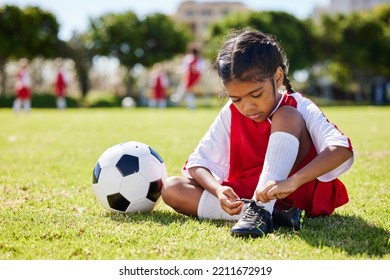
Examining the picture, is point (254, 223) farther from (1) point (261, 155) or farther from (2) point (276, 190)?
(1) point (261, 155)

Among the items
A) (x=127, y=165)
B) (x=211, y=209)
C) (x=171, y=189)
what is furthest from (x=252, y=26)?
(x=211, y=209)

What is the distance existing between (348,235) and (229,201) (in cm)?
67

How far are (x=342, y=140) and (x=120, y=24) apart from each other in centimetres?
3438

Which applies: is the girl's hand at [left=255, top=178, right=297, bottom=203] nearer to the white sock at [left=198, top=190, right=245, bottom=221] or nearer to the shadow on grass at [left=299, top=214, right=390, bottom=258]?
the shadow on grass at [left=299, top=214, right=390, bottom=258]

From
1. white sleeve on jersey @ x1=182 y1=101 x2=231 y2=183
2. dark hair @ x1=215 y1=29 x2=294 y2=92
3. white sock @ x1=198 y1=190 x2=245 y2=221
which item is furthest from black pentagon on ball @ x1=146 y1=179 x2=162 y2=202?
dark hair @ x1=215 y1=29 x2=294 y2=92

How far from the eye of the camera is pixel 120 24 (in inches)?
1404

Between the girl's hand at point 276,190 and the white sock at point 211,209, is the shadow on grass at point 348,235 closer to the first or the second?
the girl's hand at point 276,190

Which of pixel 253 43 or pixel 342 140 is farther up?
pixel 253 43

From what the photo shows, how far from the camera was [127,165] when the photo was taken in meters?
3.37

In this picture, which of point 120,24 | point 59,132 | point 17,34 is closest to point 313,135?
point 59,132

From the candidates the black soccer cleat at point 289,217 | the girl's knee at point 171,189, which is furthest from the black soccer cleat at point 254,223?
the girl's knee at point 171,189

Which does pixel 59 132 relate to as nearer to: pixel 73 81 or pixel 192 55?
pixel 192 55
